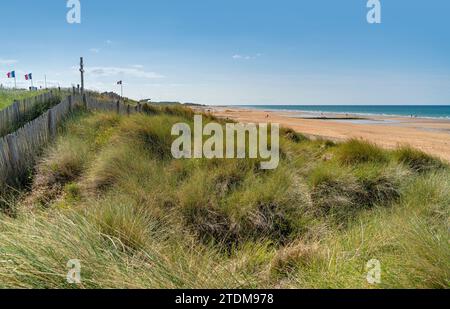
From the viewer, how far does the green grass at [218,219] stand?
2.48 metres

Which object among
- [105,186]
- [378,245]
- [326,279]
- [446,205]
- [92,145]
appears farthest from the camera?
[92,145]

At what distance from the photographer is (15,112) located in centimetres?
823

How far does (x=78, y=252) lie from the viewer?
255cm

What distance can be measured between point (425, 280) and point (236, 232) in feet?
7.28

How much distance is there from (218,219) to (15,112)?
7.10m

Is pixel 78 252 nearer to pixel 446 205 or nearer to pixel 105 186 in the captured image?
pixel 105 186

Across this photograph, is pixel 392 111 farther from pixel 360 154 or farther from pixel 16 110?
pixel 16 110

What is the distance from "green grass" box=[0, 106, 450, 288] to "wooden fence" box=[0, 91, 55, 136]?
160 cm

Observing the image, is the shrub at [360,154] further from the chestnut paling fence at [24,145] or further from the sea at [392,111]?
the sea at [392,111]

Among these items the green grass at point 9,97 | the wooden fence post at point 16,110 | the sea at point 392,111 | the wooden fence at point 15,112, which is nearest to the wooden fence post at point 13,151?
the wooden fence at point 15,112

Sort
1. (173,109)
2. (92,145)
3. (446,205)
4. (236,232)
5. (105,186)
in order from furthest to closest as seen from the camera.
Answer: (173,109)
(92,145)
(105,186)
(446,205)
(236,232)

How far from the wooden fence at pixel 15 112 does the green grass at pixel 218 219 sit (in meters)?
1.60

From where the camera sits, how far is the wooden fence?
23.7ft
